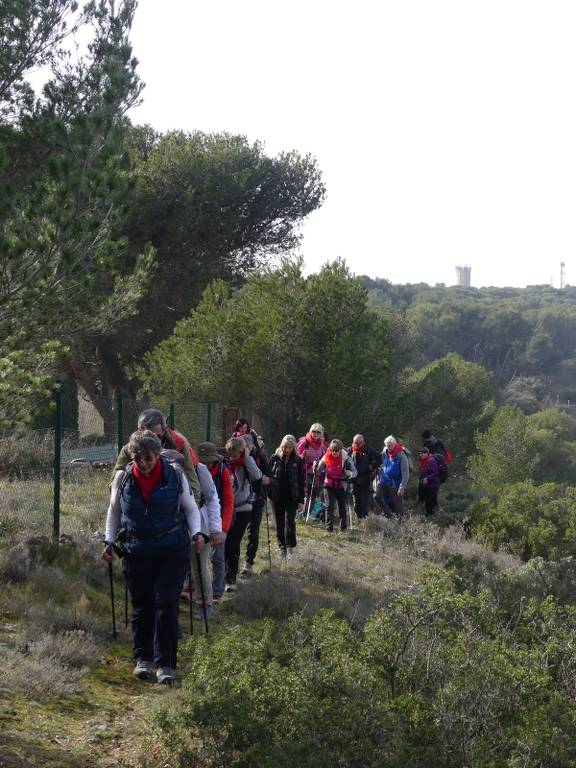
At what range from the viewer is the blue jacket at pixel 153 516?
6438 mm

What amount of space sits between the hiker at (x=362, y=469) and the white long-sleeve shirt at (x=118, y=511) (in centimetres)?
946

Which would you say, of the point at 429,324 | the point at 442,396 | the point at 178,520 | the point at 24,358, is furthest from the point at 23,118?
the point at 429,324

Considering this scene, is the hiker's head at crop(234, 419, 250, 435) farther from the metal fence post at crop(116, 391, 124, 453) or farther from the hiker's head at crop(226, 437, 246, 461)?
the hiker's head at crop(226, 437, 246, 461)

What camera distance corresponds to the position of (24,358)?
318 inches

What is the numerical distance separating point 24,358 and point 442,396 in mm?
40054

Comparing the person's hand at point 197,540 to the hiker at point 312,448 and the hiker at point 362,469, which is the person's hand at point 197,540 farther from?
the hiker at point 362,469

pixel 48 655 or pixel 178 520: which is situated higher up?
pixel 178 520

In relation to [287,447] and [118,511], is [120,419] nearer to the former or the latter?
[287,447]

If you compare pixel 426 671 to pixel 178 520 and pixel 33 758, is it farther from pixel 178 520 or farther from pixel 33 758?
pixel 33 758

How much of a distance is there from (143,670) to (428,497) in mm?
12403

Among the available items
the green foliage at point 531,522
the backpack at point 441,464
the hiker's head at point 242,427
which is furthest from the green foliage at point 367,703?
the backpack at point 441,464

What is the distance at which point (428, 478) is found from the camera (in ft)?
59.6

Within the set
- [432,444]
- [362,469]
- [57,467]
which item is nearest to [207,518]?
[57,467]

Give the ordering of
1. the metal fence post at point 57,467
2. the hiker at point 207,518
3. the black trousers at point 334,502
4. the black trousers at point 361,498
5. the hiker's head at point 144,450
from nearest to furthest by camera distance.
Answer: the hiker's head at point 144,450
the hiker at point 207,518
the metal fence post at point 57,467
the black trousers at point 334,502
the black trousers at point 361,498
